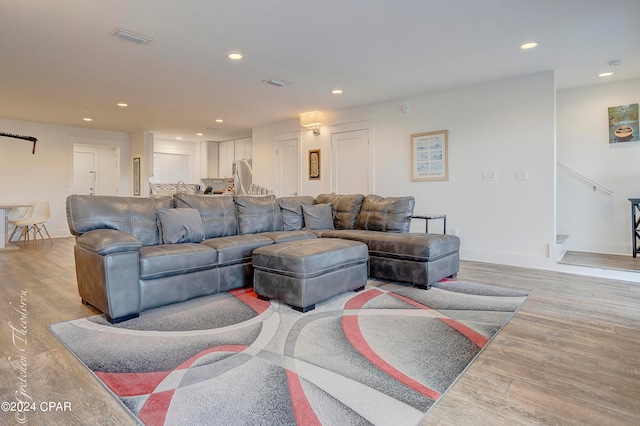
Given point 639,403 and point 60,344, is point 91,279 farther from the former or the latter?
point 639,403

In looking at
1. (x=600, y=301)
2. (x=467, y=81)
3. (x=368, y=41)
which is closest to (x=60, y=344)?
(x=368, y=41)

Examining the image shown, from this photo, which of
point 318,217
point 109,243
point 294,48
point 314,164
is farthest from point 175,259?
point 314,164

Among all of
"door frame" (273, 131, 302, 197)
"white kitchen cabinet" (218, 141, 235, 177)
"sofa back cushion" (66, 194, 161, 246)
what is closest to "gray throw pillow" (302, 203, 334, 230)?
"sofa back cushion" (66, 194, 161, 246)

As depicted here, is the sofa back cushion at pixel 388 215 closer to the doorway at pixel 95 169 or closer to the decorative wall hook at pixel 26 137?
the doorway at pixel 95 169

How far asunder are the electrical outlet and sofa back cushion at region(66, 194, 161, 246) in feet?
13.7

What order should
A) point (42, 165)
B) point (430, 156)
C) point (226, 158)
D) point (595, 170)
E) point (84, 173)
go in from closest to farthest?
point (595, 170)
point (430, 156)
point (42, 165)
point (84, 173)
point (226, 158)

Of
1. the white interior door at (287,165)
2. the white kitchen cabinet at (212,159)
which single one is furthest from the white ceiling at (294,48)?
the white kitchen cabinet at (212,159)

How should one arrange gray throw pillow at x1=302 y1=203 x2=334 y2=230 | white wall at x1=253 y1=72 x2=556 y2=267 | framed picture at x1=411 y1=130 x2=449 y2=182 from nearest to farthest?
white wall at x1=253 y1=72 x2=556 y2=267, gray throw pillow at x1=302 y1=203 x2=334 y2=230, framed picture at x1=411 y1=130 x2=449 y2=182

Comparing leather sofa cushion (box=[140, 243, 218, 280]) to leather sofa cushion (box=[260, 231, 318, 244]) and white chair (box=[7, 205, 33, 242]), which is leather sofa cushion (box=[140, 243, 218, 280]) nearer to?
leather sofa cushion (box=[260, 231, 318, 244])

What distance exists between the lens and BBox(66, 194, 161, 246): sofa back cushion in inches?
114

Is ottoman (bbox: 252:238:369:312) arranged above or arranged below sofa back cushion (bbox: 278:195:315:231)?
below

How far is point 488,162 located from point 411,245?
224 centimetres

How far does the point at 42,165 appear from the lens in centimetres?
735

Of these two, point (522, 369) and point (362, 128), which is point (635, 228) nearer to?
point (362, 128)
